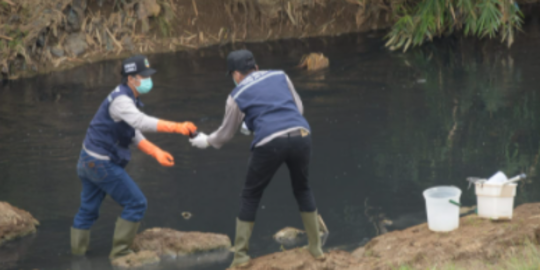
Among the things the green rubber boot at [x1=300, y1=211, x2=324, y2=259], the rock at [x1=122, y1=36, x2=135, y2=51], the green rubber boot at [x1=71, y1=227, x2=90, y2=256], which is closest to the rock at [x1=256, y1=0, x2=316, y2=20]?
the rock at [x1=122, y1=36, x2=135, y2=51]

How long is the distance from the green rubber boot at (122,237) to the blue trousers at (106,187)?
46mm

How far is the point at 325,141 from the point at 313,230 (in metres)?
3.33

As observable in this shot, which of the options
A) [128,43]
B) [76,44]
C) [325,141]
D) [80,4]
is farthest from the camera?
[128,43]

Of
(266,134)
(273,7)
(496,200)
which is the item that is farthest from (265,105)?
(273,7)

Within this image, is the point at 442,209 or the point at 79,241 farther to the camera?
the point at 79,241

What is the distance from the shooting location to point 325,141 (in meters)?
8.10

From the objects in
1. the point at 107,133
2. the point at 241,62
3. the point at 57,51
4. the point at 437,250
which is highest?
the point at 241,62

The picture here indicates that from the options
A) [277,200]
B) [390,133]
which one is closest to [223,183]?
[277,200]

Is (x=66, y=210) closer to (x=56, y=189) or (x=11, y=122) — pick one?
(x=56, y=189)

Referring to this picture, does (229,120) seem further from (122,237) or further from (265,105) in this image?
(122,237)

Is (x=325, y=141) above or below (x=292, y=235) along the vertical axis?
above

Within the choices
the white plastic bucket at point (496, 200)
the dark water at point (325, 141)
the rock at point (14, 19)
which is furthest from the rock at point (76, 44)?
the white plastic bucket at point (496, 200)

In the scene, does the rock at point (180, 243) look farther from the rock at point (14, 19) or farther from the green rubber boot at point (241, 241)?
the rock at point (14, 19)

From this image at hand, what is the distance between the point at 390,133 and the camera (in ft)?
→ 27.3
